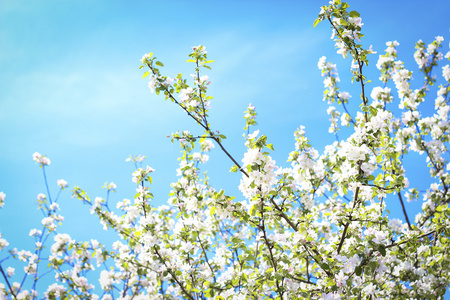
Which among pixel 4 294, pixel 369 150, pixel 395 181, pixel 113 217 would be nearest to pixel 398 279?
pixel 395 181

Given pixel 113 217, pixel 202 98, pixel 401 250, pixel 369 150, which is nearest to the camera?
pixel 369 150

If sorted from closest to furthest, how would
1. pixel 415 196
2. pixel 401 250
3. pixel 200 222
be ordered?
pixel 401 250 < pixel 200 222 < pixel 415 196

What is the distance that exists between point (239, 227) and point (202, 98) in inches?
95.8

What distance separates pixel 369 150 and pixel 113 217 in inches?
147

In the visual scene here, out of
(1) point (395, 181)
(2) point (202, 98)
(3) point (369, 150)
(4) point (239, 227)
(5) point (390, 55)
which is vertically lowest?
(1) point (395, 181)

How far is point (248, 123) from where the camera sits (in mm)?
4074

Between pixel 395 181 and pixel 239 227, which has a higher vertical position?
pixel 239 227

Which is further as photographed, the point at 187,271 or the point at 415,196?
the point at 415,196

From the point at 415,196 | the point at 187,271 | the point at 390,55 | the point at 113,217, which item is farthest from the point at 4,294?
the point at 390,55

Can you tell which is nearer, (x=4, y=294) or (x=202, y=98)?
(x=202, y=98)

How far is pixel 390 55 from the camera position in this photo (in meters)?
5.77

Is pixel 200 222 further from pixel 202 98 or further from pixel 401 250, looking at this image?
pixel 401 250

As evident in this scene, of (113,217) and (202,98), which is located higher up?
(202,98)

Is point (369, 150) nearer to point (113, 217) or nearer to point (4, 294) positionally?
point (113, 217)
